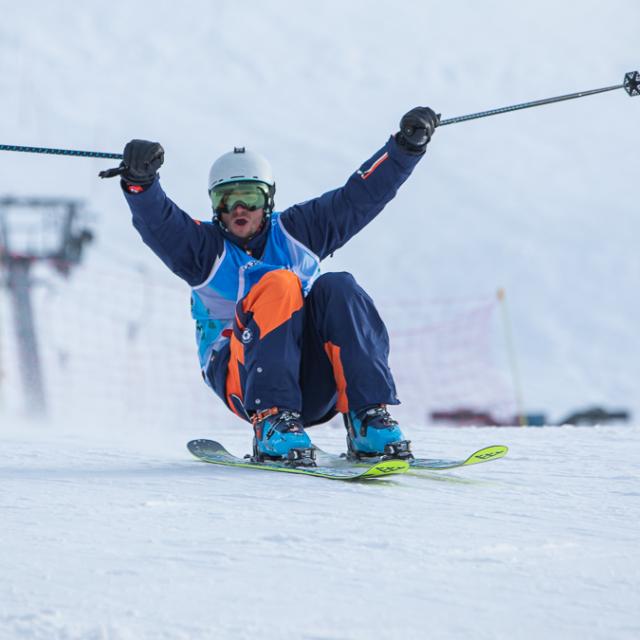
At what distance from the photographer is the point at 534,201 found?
39.5m

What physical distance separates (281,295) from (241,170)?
1.84 feet

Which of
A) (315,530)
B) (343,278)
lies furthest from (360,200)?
(315,530)

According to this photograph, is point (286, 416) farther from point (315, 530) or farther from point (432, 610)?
point (432, 610)

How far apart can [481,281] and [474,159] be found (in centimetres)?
1044

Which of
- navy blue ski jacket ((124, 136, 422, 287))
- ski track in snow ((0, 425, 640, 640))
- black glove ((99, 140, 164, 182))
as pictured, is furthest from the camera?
navy blue ski jacket ((124, 136, 422, 287))

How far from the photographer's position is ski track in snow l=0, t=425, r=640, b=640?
61.9 inches

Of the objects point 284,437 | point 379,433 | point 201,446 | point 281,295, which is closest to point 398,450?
point 379,433

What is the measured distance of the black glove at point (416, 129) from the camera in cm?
332

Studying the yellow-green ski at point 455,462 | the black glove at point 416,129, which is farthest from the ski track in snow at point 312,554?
the black glove at point 416,129

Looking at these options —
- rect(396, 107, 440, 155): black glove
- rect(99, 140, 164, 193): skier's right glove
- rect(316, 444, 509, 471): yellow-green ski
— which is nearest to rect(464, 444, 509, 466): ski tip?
rect(316, 444, 509, 471): yellow-green ski

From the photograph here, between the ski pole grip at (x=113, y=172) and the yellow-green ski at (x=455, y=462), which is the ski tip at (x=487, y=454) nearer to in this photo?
the yellow-green ski at (x=455, y=462)

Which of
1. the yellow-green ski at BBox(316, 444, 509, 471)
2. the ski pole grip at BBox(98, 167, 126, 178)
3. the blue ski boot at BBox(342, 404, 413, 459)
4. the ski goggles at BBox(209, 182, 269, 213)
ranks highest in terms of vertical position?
the ski pole grip at BBox(98, 167, 126, 178)

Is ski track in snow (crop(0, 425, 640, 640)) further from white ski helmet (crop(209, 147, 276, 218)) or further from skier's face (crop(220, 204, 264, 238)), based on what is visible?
white ski helmet (crop(209, 147, 276, 218))

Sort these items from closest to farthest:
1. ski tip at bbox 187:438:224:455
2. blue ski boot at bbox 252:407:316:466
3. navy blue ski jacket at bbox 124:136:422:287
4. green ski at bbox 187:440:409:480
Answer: green ski at bbox 187:440:409:480 → blue ski boot at bbox 252:407:316:466 → navy blue ski jacket at bbox 124:136:422:287 → ski tip at bbox 187:438:224:455
